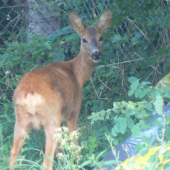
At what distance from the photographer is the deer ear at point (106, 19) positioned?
205 inches

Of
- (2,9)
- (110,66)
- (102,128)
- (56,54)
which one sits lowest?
(102,128)

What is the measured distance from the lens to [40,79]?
4.13 m

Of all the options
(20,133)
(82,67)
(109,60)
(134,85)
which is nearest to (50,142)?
(20,133)

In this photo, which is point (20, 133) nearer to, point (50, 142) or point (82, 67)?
point (50, 142)

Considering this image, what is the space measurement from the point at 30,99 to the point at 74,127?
37.6 inches

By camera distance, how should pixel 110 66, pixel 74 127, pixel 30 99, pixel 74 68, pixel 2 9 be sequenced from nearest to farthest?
pixel 30 99, pixel 74 127, pixel 74 68, pixel 110 66, pixel 2 9

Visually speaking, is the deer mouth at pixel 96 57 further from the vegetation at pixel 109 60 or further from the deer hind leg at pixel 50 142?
the deer hind leg at pixel 50 142

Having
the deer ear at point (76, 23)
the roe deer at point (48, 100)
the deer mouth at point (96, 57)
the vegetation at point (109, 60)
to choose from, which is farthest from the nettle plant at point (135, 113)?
the deer ear at point (76, 23)

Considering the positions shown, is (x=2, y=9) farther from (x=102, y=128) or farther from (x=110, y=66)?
(x=102, y=128)

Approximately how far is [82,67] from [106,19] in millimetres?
636

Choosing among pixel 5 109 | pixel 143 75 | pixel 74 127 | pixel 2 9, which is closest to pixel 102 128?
pixel 74 127

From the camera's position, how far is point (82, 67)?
5.16 m

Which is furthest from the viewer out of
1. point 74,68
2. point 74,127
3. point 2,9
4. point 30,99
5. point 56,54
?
point 2,9

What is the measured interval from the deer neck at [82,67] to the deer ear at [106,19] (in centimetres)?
42
